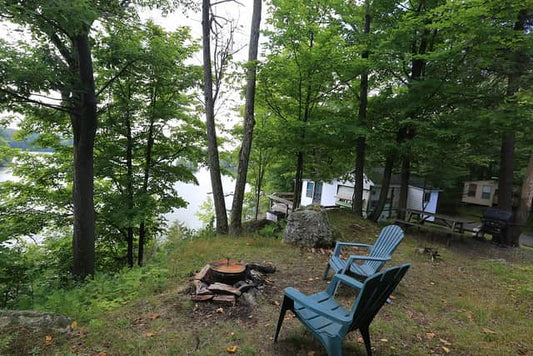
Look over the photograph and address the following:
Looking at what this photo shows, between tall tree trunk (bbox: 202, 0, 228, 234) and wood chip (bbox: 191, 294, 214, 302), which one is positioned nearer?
wood chip (bbox: 191, 294, 214, 302)

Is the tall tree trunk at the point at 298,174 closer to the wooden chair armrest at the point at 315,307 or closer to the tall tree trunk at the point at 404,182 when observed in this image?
the tall tree trunk at the point at 404,182

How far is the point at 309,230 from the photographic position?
208 inches

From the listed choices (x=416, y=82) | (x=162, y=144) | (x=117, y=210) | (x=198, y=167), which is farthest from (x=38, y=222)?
(x=416, y=82)

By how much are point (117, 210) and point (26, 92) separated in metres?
3.16

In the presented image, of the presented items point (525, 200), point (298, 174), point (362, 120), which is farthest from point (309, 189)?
point (525, 200)

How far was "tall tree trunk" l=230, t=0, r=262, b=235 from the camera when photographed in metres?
6.18

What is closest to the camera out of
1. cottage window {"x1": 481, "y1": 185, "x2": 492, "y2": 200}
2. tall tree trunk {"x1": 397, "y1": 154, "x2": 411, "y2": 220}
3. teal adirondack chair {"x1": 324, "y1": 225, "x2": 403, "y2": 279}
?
teal adirondack chair {"x1": 324, "y1": 225, "x2": 403, "y2": 279}

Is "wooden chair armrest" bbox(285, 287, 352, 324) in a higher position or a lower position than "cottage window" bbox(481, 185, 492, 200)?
higher

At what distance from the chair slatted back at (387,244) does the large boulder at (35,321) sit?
3457 millimetres

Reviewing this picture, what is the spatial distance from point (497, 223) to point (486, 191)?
53.8 feet

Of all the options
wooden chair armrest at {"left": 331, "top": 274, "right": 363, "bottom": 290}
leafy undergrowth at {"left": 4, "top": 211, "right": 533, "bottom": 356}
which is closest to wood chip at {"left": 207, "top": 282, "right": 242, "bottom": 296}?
leafy undergrowth at {"left": 4, "top": 211, "right": 533, "bottom": 356}

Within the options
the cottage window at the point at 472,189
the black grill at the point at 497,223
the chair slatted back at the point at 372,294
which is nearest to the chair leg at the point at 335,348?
the chair slatted back at the point at 372,294

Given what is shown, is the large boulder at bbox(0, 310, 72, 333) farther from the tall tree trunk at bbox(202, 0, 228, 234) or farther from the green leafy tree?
the tall tree trunk at bbox(202, 0, 228, 234)

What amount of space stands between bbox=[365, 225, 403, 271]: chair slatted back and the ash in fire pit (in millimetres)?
1507
